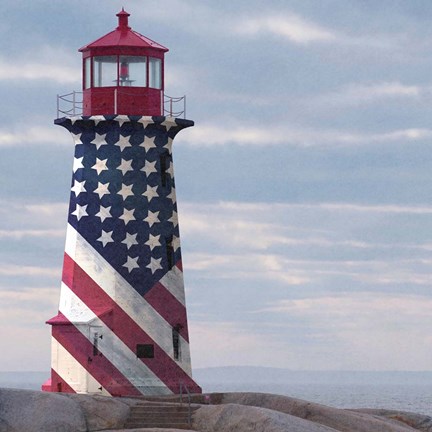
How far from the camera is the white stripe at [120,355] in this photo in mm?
35375

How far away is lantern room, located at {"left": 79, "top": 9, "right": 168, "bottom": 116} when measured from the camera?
35969 millimetres

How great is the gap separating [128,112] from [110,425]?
8.77 m

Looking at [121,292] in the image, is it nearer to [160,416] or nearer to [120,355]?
[120,355]

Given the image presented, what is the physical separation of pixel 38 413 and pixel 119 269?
6.17m

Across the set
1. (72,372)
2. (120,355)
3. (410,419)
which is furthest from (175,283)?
(410,419)

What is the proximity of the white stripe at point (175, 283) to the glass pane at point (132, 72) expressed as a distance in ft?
16.0

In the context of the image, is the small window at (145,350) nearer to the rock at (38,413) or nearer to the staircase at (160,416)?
the staircase at (160,416)

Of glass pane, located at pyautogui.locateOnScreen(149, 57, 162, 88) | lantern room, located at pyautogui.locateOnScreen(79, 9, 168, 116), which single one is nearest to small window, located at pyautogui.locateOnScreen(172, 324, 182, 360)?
lantern room, located at pyautogui.locateOnScreen(79, 9, 168, 116)

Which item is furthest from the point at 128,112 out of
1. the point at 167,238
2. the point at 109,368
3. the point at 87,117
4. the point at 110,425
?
the point at 110,425

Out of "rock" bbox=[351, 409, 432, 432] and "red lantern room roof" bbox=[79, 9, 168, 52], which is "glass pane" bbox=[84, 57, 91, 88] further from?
"rock" bbox=[351, 409, 432, 432]

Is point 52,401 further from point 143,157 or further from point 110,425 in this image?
point 143,157

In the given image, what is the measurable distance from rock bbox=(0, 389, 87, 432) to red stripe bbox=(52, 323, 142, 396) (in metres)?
4.36

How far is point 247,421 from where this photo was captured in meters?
29.5

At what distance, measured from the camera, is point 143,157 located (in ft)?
118
